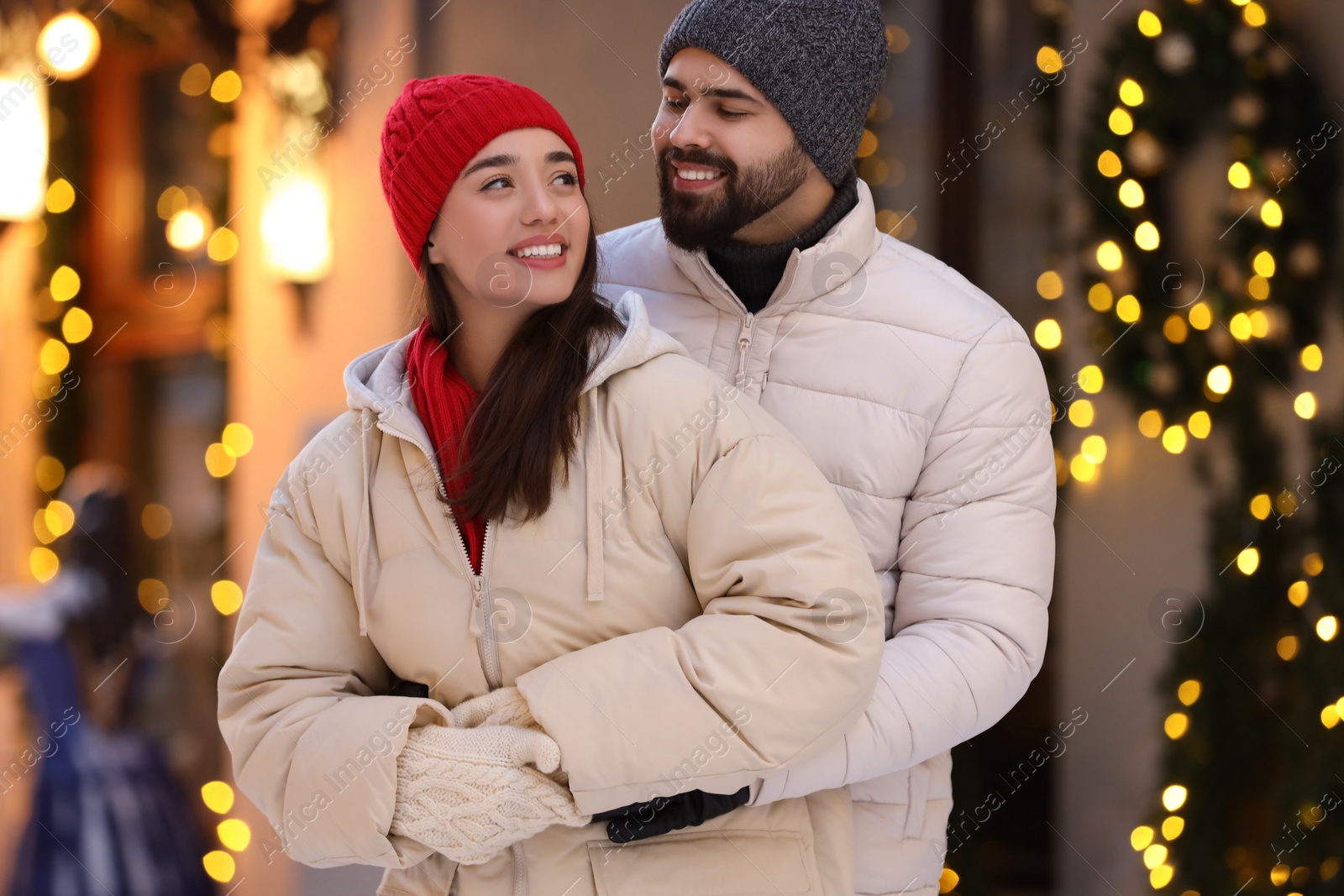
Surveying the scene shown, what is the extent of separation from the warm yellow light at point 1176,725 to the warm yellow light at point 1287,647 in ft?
0.74

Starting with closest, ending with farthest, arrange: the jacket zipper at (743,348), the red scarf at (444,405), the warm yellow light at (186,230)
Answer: the red scarf at (444,405), the jacket zipper at (743,348), the warm yellow light at (186,230)

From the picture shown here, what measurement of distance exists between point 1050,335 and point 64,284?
2.95 meters

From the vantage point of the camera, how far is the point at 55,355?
3.73 metres

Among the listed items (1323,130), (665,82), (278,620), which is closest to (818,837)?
(278,620)

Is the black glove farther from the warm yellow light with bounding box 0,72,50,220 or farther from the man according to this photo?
the warm yellow light with bounding box 0,72,50,220

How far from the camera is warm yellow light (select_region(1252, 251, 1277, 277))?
2391 mm

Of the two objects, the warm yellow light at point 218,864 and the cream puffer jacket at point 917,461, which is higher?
the cream puffer jacket at point 917,461

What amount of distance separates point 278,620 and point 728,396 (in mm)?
546

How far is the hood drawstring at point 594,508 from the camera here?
1.21m

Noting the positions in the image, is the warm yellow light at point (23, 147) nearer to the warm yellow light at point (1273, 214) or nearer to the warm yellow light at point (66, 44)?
the warm yellow light at point (66, 44)

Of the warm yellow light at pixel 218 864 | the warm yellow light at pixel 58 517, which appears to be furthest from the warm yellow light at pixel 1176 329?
the warm yellow light at pixel 58 517

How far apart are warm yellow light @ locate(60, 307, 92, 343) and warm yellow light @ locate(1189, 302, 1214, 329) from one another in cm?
319

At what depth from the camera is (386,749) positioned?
116cm

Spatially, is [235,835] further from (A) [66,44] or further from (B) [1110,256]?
(B) [1110,256]
